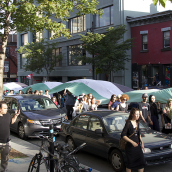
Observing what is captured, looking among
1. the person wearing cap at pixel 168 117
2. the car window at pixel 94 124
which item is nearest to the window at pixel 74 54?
the person wearing cap at pixel 168 117

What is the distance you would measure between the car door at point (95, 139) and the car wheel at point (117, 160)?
0.35m

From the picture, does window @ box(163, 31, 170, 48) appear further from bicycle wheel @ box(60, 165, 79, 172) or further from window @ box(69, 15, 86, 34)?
bicycle wheel @ box(60, 165, 79, 172)

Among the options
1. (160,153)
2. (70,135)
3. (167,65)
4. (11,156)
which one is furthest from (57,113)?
(167,65)

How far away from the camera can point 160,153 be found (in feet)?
20.8

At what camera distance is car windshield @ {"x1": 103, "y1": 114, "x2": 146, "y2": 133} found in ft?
23.6

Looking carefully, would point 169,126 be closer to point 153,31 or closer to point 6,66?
point 153,31

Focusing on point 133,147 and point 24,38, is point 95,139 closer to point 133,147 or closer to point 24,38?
point 133,147

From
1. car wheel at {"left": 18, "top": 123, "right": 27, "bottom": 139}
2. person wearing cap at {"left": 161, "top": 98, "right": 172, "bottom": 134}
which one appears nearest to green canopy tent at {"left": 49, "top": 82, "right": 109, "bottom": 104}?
car wheel at {"left": 18, "top": 123, "right": 27, "bottom": 139}

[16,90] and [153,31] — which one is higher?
[153,31]

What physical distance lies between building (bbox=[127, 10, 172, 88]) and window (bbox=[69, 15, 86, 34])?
669 cm

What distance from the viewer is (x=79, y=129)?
26.5 ft

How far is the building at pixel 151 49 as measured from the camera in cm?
2289

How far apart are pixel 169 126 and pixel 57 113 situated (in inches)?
186

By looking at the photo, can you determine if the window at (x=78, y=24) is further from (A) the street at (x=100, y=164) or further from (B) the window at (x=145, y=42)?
(A) the street at (x=100, y=164)
